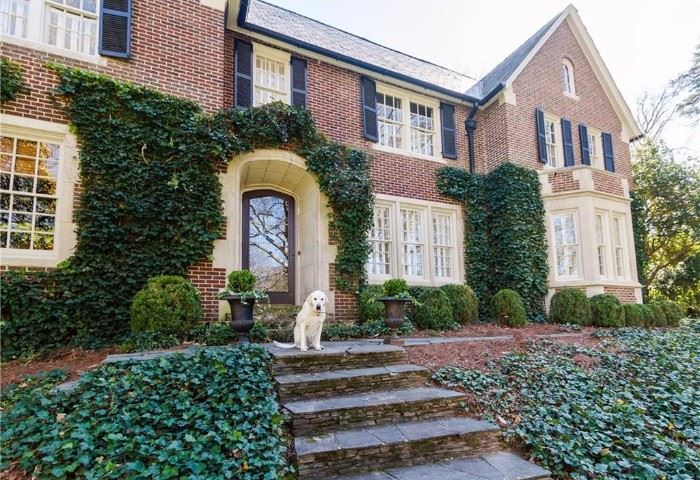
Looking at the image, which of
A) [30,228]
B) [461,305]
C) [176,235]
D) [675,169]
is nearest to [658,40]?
[675,169]

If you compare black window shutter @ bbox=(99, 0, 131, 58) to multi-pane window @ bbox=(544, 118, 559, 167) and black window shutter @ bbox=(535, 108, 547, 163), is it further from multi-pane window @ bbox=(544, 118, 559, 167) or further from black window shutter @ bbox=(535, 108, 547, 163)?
multi-pane window @ bbox=(544, 118, 559, 167)

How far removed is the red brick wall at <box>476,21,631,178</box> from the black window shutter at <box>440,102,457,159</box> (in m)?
0.99

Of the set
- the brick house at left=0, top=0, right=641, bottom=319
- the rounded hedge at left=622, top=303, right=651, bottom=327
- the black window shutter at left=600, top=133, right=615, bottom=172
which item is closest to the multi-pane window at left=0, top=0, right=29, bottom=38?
the brick house at left=0, top=0, right=641, bottom=319

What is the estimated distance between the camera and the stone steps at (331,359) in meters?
4.21

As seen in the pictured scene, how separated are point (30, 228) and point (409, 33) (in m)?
13.6

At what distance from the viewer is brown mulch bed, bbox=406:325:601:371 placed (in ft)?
16.3

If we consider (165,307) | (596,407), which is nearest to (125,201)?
(165,307)

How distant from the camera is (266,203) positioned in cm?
863

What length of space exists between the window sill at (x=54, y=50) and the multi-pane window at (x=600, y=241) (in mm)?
11555

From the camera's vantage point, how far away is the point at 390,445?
306 centimetres

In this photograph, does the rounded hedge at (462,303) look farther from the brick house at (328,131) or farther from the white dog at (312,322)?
the white dog at (312,322)

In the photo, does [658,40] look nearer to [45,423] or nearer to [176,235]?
[176,235]

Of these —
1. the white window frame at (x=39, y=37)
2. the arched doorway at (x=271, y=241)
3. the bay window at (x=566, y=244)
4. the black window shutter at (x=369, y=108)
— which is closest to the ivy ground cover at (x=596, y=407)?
the bay window at (x=566, y=244)

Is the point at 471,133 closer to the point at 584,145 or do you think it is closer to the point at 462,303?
the point at 584,145
